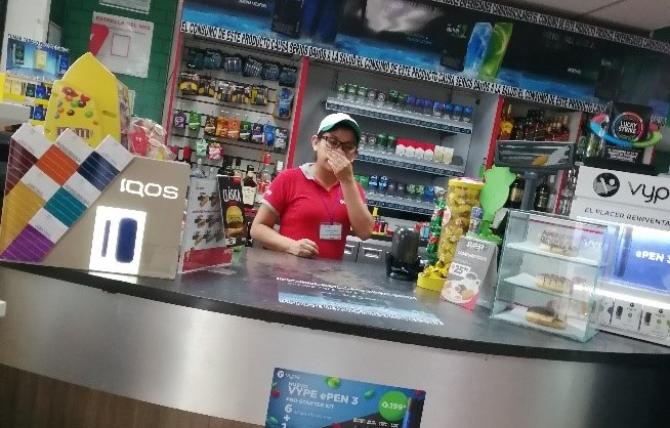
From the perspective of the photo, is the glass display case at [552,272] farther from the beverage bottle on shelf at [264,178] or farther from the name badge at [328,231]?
the beverage bottle on shelf at [264,178]

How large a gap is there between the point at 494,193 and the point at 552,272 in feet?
1.20

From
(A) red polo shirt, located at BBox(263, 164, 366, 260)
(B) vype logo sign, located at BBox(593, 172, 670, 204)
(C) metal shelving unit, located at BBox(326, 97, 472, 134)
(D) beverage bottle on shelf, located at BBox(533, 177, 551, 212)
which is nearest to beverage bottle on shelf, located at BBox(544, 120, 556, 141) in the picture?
(D) beverage bottle on shelf, located at BBox(533, 177, 551, 212)

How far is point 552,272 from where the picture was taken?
6.75 feet

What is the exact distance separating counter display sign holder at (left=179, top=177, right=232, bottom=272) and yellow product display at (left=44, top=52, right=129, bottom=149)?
0.29 metres

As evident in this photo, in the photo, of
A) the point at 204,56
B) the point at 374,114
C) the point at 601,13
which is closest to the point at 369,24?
the point at 374,114

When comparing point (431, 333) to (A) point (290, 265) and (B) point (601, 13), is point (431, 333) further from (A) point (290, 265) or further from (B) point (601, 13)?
(B) point (601, 13)

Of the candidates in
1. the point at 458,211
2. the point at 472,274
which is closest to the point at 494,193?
the point at 458,211

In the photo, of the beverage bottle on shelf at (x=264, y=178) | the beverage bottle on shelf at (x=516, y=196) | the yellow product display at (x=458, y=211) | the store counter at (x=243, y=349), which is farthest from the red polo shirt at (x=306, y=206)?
the beverage bottle on shelf at (x=516, y=196)

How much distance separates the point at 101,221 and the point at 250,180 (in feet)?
11.7

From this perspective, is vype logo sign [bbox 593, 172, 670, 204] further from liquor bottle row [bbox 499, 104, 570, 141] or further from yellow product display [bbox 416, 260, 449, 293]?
liquor bottle row [bbox 499, 104, 570, 141]

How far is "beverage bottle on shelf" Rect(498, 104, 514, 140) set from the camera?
5730 millimetres

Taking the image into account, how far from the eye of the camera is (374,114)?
5336mm

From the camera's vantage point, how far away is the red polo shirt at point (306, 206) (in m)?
3.05

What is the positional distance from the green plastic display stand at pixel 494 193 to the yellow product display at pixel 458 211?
0.18 feet
